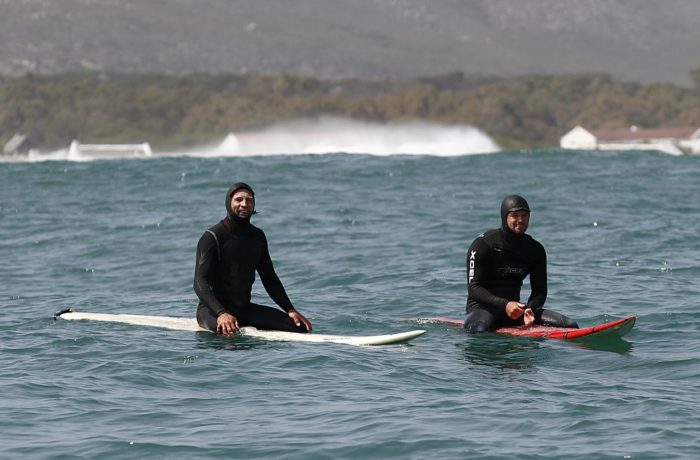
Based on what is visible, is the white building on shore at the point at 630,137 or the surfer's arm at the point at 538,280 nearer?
the surfer's arm at the point at 538,280

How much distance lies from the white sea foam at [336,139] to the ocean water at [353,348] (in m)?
72.6

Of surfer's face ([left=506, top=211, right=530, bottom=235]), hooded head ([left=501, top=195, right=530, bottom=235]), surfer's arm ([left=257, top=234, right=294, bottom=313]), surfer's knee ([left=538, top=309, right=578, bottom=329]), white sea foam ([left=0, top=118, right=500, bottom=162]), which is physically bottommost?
surfer's knee ([left=538, top=309, right=578, bottom=329])

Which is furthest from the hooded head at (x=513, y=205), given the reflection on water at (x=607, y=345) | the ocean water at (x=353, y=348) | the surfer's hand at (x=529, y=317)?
the reflection on water at (x=607, y=345)

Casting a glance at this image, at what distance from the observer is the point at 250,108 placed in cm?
12744

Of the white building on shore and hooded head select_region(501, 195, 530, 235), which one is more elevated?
the white building on shore

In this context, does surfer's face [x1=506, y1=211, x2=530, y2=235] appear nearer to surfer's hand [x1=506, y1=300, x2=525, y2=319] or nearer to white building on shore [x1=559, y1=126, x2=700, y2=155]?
surfer's hand [x1=506, y1=300, x2=525, y2=319]

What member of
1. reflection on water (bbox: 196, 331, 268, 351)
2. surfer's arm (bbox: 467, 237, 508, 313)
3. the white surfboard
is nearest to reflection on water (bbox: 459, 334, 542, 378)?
surfer's arm (bbox: 467, 237, 508, 313)

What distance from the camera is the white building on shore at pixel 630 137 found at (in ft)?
383

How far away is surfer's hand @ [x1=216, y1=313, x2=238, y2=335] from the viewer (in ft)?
47.1

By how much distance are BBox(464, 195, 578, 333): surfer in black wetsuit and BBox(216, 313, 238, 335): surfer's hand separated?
2.92m

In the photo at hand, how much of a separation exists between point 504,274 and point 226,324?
11.5 feet

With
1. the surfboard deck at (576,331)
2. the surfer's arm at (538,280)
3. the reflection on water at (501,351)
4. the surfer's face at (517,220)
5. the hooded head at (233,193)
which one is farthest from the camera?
the surfer's arm at (538,280)

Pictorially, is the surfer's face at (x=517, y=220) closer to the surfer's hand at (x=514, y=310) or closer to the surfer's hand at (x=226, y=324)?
the surfer's hand at (x=514, y=310)

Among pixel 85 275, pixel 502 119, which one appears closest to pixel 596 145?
pixel 502 119
